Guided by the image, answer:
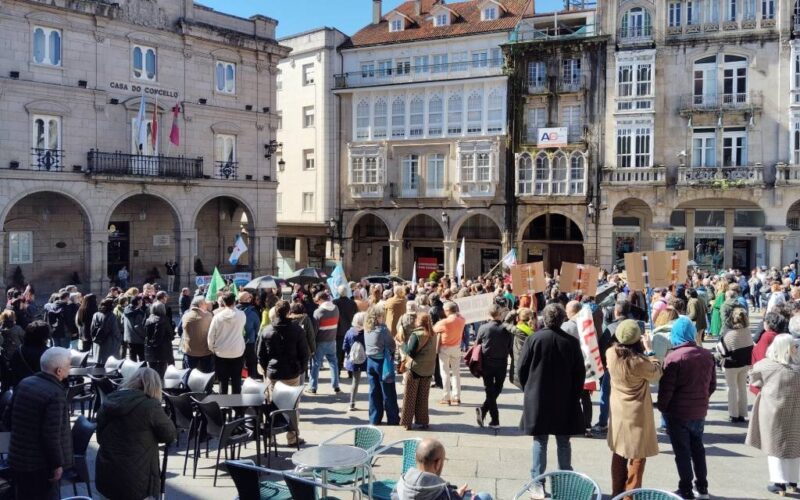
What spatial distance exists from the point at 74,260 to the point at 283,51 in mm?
13254

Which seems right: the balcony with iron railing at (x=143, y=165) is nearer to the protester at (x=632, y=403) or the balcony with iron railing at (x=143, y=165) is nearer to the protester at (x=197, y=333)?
the protester at (x=197, y=333)

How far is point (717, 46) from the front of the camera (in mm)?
31844

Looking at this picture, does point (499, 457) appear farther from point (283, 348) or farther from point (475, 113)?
point (475, 113)

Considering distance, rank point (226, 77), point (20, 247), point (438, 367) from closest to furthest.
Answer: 1. point (438, 367)
2. point (20, 247)
3. point (226, 77)

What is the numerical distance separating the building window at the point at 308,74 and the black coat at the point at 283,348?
3229 cm

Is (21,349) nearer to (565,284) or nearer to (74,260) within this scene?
(565,284)

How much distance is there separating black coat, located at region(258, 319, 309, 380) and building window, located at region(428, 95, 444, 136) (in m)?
28.1

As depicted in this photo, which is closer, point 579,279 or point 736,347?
point 736,347

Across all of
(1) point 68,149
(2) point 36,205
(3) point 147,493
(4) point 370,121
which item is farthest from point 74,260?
(3) point 147,493

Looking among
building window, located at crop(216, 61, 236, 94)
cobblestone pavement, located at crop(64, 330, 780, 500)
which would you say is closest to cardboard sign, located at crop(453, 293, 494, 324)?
cobblestone pavement, located at crop(64, 330, 780, 500)

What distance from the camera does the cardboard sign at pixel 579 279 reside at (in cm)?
1672

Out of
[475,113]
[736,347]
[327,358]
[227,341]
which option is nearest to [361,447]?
[227,341]

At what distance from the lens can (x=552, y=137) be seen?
112 feet

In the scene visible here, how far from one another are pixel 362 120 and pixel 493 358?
2999cm
